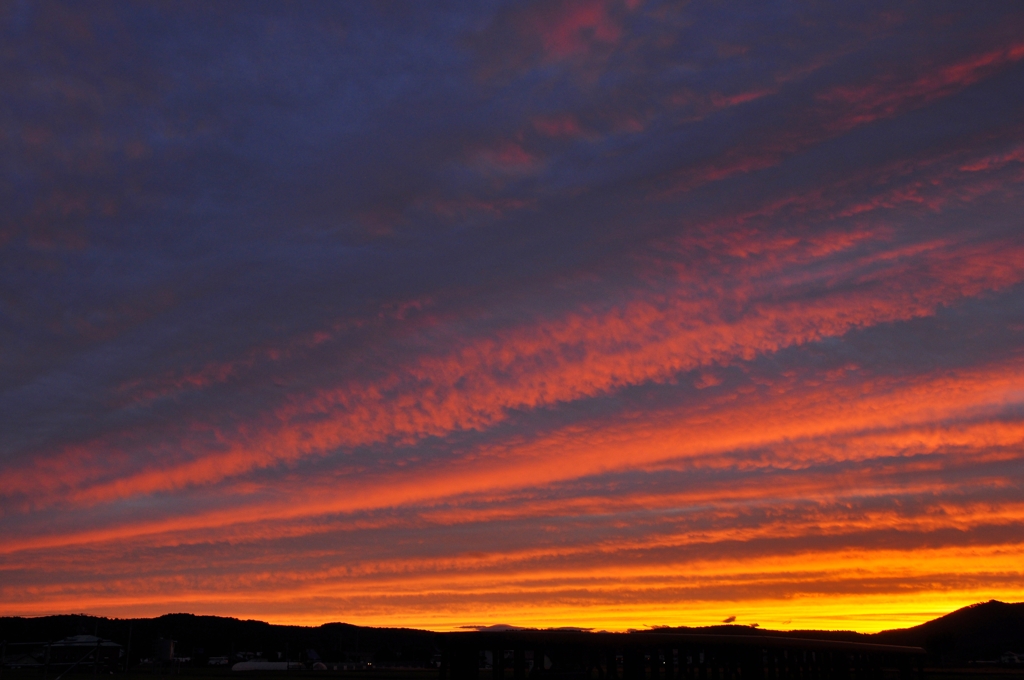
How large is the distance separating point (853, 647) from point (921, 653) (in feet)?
46.0

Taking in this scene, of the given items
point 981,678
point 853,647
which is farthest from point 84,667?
point 981,678

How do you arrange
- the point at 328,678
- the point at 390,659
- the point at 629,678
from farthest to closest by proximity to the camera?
1. the point at 390,659
2. the point at 328,678
3. the point at 629,678

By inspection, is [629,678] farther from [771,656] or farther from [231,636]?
[231,636]

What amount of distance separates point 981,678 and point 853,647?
56.3 meters

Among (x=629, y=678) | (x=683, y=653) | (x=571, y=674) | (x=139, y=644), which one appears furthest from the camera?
(x=139, y=644)

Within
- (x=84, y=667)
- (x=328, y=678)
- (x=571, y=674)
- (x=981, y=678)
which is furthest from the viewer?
(x=328, y=678)

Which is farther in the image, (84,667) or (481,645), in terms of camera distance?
(84,667)

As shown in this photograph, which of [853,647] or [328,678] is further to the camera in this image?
[328,678]

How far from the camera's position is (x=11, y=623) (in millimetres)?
196625

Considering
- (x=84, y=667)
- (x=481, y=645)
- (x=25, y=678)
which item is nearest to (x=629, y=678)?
(x=481, y=645)

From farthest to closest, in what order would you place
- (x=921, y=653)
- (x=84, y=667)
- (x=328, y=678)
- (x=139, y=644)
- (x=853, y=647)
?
(x=139, y=644) < (x=328, y=678) < (x=84, y=667) < (x=921, y=653) < (x=853, y=647)

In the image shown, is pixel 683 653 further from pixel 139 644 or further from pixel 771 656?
pixel 139 644

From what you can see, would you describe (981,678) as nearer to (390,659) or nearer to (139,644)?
(390,659)

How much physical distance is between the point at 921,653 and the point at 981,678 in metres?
42.3
